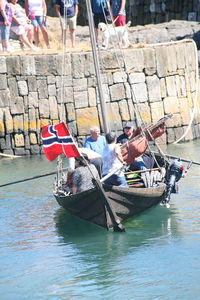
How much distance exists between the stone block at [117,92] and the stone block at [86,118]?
1.99 feet

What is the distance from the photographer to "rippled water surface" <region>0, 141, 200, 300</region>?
34.3 feet

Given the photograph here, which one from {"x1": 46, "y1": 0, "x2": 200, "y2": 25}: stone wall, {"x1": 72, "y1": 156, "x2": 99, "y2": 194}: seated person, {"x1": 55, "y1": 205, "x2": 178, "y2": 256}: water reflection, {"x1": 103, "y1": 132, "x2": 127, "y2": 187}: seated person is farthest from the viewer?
{"x1": 46, "y1": 0, "x2": 200, "y2": 25}: stone wall

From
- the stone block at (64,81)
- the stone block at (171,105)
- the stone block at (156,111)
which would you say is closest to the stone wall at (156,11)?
the stone block at (171,105)

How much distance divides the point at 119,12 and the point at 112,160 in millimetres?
9427

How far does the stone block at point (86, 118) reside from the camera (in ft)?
71.7

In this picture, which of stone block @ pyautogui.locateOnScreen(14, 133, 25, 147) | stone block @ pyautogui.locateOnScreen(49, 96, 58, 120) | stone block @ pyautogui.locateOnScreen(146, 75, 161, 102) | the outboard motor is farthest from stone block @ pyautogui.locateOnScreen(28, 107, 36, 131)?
the outboard motor

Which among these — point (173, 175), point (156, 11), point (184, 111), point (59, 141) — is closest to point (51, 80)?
point (184, 111)

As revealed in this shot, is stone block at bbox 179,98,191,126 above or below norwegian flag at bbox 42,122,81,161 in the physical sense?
below

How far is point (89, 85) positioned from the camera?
21859mm

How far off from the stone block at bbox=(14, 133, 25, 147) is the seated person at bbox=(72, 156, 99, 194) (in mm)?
8541

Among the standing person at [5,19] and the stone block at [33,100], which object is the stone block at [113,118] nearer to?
the stone block at [33,100]

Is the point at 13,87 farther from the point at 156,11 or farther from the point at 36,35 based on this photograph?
the point at 156,11

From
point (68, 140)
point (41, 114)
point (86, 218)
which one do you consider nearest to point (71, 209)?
point (86, 218)

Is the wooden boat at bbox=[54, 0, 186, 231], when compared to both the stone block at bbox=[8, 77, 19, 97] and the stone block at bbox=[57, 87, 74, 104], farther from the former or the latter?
the stone block at bbox=[8, 77, 19, 97]
